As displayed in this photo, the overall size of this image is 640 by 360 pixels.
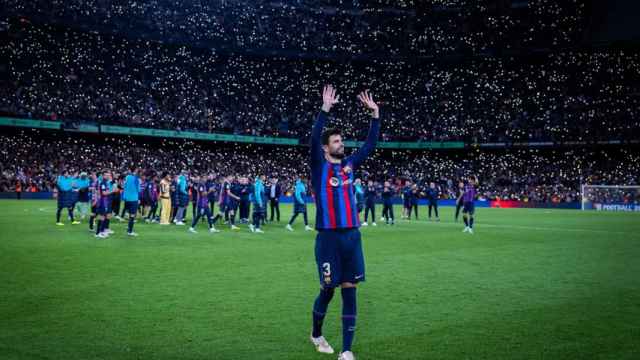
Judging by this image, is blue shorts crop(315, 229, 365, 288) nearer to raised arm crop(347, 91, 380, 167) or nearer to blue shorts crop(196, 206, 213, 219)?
raised arm crop(347, 91, 380, 167)

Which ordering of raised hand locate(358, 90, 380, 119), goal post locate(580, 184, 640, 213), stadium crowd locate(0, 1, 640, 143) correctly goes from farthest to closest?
stadium crowd locate(0, 1, 640, 143), goal post locate(580, 184, 640, 213), raised hand locate(358, 90, 380, 119)

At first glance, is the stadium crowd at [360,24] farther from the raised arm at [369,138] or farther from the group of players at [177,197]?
the raised arm at [369,138]

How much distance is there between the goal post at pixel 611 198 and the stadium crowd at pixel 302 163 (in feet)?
6.31

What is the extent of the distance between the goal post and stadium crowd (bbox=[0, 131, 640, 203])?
1.92 metres

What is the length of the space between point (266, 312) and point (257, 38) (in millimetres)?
56246

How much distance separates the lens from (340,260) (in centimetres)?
539

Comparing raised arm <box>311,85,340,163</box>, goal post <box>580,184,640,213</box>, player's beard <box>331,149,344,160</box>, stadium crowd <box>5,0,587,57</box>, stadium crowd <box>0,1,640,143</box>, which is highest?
stadium crowd <box>5,0,587,57</box>

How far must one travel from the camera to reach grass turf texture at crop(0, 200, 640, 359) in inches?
225

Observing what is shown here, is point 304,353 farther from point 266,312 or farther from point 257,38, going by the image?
point 257,38

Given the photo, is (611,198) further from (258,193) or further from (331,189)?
(331,189)

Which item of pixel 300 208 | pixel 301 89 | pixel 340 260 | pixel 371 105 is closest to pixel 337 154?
pixel 371 105

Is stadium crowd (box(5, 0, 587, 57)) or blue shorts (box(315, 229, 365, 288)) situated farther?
stadium crowd (box(5, 0, 587, 57))

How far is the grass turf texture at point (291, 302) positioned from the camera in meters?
5.72

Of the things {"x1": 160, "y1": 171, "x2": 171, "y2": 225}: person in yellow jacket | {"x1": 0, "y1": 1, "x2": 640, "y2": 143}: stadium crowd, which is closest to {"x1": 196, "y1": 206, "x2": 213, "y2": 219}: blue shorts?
{"x1": 160, "y1": 171, "x2": 171, "y2": 225}: person in yellow jacket
